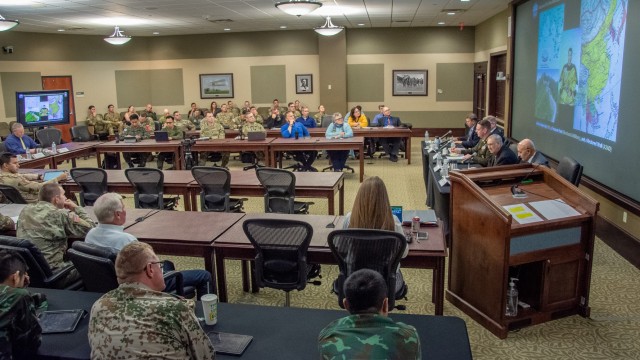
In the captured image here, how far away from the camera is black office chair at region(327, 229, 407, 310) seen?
3.22 meters

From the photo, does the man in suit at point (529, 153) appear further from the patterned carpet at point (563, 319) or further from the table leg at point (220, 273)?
the table leg at point (220, 273)

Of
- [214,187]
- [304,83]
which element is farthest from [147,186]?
[304,83]

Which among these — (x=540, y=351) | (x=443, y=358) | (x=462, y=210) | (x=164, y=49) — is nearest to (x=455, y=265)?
(x=462, y=210)

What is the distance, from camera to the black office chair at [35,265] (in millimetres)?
3500

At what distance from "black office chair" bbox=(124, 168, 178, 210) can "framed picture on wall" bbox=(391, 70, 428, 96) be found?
1137cm

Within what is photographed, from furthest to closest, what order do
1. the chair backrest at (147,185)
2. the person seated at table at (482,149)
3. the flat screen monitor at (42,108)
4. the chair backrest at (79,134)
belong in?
1. the flat screen monitor at (42,108)
2. the chair backrest at (79,134)
3. the person seated at table at (482,149)
4. the chair backrest at (147,185)

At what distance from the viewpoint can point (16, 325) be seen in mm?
2441

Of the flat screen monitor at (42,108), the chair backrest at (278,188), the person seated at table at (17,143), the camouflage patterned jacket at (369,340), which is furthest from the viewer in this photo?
the flat screen monitor at (42,108)

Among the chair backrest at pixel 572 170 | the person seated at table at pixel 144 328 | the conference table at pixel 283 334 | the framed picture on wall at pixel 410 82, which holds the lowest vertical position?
the conference table at pixel 283 334

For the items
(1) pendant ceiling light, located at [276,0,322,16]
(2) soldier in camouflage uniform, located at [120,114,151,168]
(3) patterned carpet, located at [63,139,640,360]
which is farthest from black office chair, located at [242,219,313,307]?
(2) soldier in camouflage uniform, located at [120,114,151,168]

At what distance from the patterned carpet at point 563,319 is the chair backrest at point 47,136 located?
6.49 m

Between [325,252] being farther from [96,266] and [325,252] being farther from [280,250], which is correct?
[96,266]

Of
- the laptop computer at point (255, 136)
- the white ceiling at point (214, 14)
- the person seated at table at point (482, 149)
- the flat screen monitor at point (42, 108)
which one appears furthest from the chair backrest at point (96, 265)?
the flat screen monitor at point (42, 108)

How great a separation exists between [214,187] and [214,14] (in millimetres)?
6802
